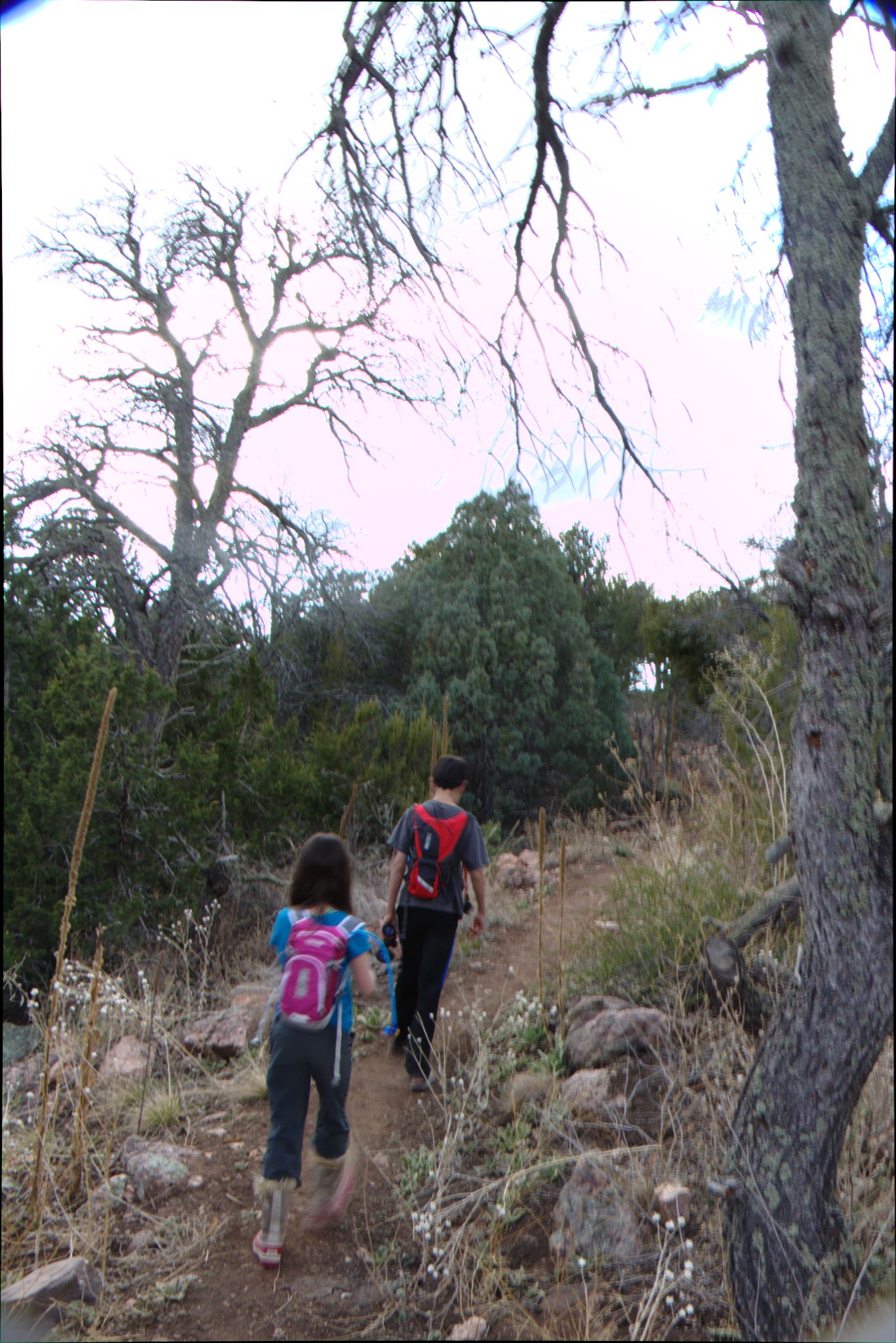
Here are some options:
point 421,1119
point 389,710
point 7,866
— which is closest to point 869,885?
point 421,1119

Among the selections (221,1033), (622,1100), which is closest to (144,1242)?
(221,1033)

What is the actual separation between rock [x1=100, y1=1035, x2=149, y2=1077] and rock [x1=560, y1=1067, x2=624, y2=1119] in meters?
2.14

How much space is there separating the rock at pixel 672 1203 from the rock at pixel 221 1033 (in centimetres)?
253

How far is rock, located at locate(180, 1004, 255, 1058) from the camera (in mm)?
4734

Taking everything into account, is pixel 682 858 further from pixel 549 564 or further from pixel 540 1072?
pixel 549 564

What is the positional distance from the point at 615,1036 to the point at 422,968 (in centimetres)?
96

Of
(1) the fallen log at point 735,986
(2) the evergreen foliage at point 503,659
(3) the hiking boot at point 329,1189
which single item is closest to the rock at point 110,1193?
(3) the hiking boot at point 329,1189

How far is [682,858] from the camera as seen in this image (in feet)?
16.4

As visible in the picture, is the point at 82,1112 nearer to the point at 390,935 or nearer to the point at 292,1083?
the point at 292,1083

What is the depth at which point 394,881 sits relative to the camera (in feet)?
14.2

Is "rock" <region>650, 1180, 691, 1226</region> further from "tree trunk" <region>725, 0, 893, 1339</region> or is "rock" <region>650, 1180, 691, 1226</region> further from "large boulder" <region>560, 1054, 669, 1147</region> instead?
"tree trunk" <region>725, 0, 893, 1339</region>

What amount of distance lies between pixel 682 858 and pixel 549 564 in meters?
8.67

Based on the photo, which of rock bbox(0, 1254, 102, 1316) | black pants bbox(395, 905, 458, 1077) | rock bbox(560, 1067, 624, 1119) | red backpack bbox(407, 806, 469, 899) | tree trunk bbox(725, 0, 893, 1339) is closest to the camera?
tree trunk bbox(725, 0, 893, 1339)

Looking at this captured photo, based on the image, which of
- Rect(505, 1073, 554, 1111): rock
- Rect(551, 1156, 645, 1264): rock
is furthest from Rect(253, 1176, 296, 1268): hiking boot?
Rect(505, 1073, 554, 1111): rock
